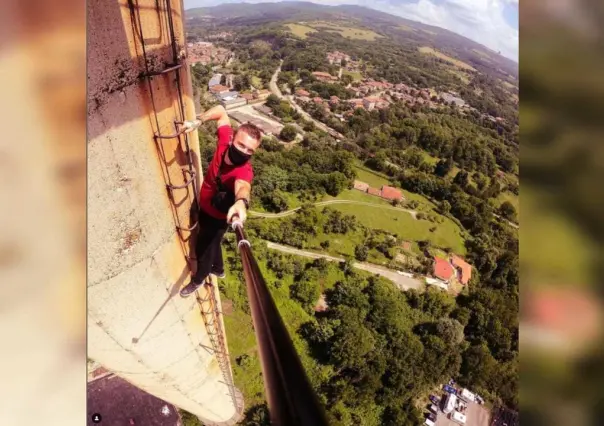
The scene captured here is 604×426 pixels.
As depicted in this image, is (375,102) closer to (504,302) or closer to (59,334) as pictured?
(504,302)

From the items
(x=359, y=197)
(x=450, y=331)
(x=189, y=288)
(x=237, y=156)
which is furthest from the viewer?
(x=359, y=197)

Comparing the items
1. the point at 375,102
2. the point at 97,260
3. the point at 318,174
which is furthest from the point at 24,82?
the point at 375,102

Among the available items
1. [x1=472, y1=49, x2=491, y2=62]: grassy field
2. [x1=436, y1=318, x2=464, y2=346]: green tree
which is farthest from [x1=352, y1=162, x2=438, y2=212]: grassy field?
[x1=472, y1=49, x2=491, y2=62]: grassy field

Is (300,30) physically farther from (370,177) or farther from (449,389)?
(449,389)

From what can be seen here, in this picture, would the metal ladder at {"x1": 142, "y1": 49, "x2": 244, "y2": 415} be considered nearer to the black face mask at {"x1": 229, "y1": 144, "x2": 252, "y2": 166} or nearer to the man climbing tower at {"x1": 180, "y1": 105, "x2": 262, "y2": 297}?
the man climbing tower at {"x1": 180, "y1": 105, "x2": 262, "y2": 297}

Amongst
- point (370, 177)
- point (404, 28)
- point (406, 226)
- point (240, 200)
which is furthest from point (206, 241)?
point (404, 28)

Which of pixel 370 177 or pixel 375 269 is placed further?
pixel 370 177
